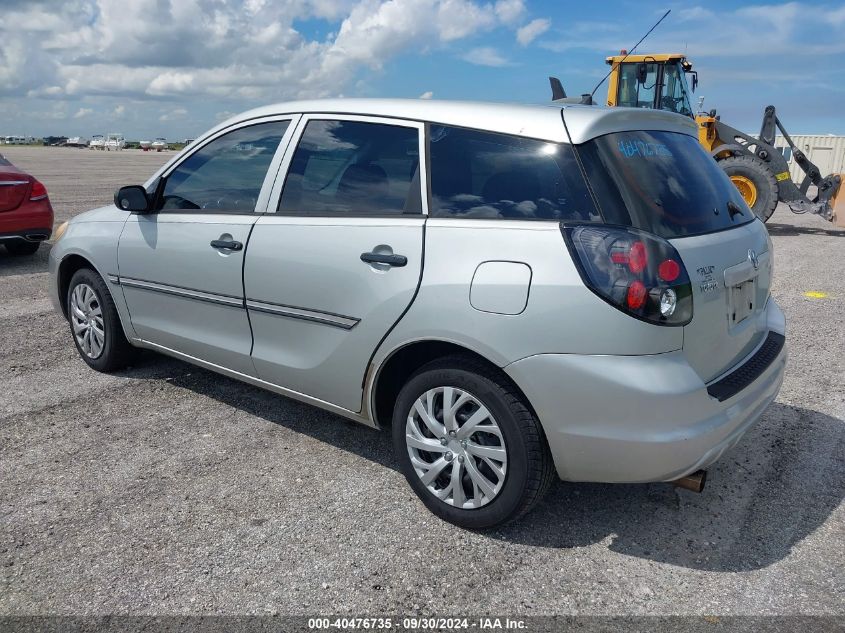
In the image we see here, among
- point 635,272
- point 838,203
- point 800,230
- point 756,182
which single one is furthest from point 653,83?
point 635,272

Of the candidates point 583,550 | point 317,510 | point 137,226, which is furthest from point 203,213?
point 583,550

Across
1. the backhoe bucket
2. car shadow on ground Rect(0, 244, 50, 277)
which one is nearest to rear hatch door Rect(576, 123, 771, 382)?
car shadow on ground Rect(0, 244, 50, 277)

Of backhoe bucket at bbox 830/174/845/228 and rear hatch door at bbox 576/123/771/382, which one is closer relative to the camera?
rear hatch door at bbox 576/123/771/382

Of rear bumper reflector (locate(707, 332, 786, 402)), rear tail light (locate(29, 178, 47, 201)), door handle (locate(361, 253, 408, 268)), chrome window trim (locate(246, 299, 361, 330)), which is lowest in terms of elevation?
rear bumper reflector (locate(707, 332, 786, 402))

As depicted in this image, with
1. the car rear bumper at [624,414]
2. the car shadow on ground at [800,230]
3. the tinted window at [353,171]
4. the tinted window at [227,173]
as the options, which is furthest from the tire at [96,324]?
the car shadow on ground at [800,230]

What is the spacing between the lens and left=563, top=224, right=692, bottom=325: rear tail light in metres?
2.62

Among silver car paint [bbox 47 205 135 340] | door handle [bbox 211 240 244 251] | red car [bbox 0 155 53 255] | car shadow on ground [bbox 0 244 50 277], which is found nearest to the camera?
door handle [bbox 211 240 244 251]

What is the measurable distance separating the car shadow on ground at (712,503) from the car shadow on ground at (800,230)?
11.9 metres

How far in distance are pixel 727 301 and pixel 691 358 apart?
0.37m

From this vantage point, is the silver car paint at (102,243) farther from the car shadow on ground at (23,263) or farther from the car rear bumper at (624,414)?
the car shadow on ground at (23,263)

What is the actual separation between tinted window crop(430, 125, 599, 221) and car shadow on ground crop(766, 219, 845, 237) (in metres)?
13.3

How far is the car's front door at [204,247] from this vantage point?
3.82 metres

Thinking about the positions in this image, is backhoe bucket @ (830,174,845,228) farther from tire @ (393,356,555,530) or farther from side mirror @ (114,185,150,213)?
side mirror @ (114,185,150,213)

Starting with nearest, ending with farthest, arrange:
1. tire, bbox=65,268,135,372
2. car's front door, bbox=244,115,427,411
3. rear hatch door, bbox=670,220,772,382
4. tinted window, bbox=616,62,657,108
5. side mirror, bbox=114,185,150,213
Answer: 1. rear hatch door, bbox=670,220,772,382
2. car's front door, bbox=244,115,427,411
3. side mirror, bbox=114,185,150,213
4. tire, bbox=65,268,135,372
5. tinted window, bbox=616,62,657,108
